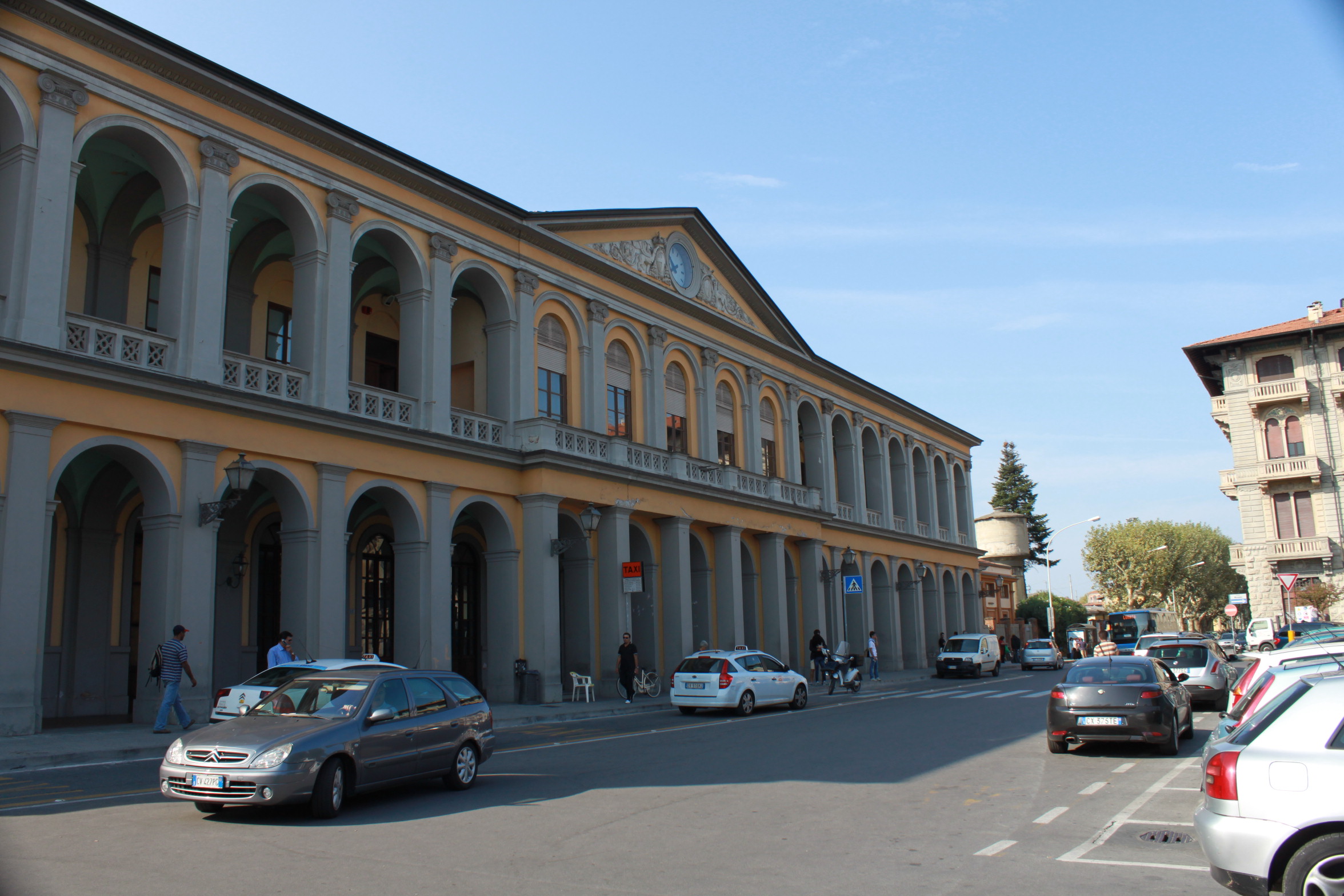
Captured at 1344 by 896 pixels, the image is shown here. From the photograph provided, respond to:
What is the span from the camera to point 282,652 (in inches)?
690

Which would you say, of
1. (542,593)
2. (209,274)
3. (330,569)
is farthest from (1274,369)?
(209,274)

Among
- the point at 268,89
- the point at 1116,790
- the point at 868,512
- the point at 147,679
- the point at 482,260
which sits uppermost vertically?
the point at 268,89

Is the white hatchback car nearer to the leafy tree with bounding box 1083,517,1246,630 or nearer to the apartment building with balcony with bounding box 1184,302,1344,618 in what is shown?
the apartment building with balcony with bounding box 1184,302,1344,618

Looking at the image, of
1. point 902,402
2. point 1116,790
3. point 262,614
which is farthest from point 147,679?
point 902,402

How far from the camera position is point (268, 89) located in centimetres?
2109

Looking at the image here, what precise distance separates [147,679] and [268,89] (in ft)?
40.5

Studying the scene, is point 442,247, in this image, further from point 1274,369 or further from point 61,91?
point 1274,369

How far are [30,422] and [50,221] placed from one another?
3.64 meters

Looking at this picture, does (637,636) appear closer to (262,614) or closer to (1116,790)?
(262,614)

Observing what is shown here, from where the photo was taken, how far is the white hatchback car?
22.1 metres

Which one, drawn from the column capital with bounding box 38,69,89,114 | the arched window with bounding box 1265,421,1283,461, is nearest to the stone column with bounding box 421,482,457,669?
the column capital with bounding box 38,69,89,114

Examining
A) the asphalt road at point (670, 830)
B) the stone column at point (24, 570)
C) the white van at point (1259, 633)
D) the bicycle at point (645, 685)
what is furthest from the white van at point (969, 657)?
the stone column at point (24, 570)

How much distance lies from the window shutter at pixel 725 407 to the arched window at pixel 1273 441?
31.7 m

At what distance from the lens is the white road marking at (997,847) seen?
789 cm
